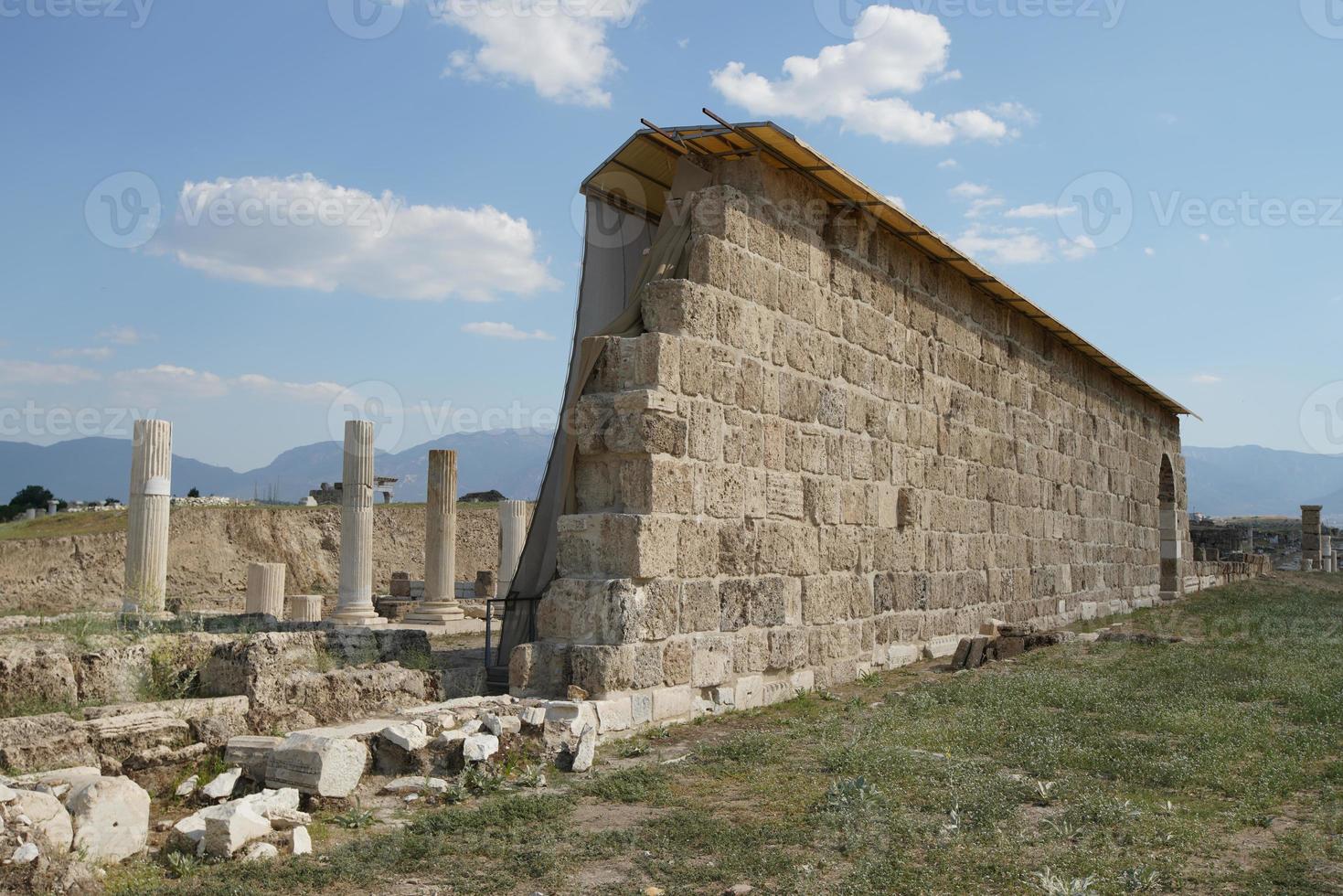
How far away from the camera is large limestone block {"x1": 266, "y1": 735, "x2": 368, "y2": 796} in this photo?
15.9 feet

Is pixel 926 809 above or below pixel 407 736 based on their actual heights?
below

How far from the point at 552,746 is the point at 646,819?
4.11 ft

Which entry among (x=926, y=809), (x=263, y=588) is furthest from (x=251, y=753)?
(x=263, y=588)

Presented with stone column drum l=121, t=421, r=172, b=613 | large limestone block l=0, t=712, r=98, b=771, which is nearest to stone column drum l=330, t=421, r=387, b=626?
stone column drum l=121, t=421, r=172, b=613

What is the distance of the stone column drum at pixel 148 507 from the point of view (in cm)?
1352

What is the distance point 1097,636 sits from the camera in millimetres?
12383

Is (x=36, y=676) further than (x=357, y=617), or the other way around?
(x=357, y=617)

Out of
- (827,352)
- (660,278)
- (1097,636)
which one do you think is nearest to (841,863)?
(660,278)

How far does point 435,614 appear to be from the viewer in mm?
17016

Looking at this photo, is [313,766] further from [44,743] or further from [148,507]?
[148,507]

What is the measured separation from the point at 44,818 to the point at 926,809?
3811mm

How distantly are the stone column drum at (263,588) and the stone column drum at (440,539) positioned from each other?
2487 millimetres

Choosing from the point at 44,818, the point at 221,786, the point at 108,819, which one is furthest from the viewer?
the point at 221,786

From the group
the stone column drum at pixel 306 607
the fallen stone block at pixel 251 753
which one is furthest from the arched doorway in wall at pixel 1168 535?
the fallen stone block at pixel 251 753
